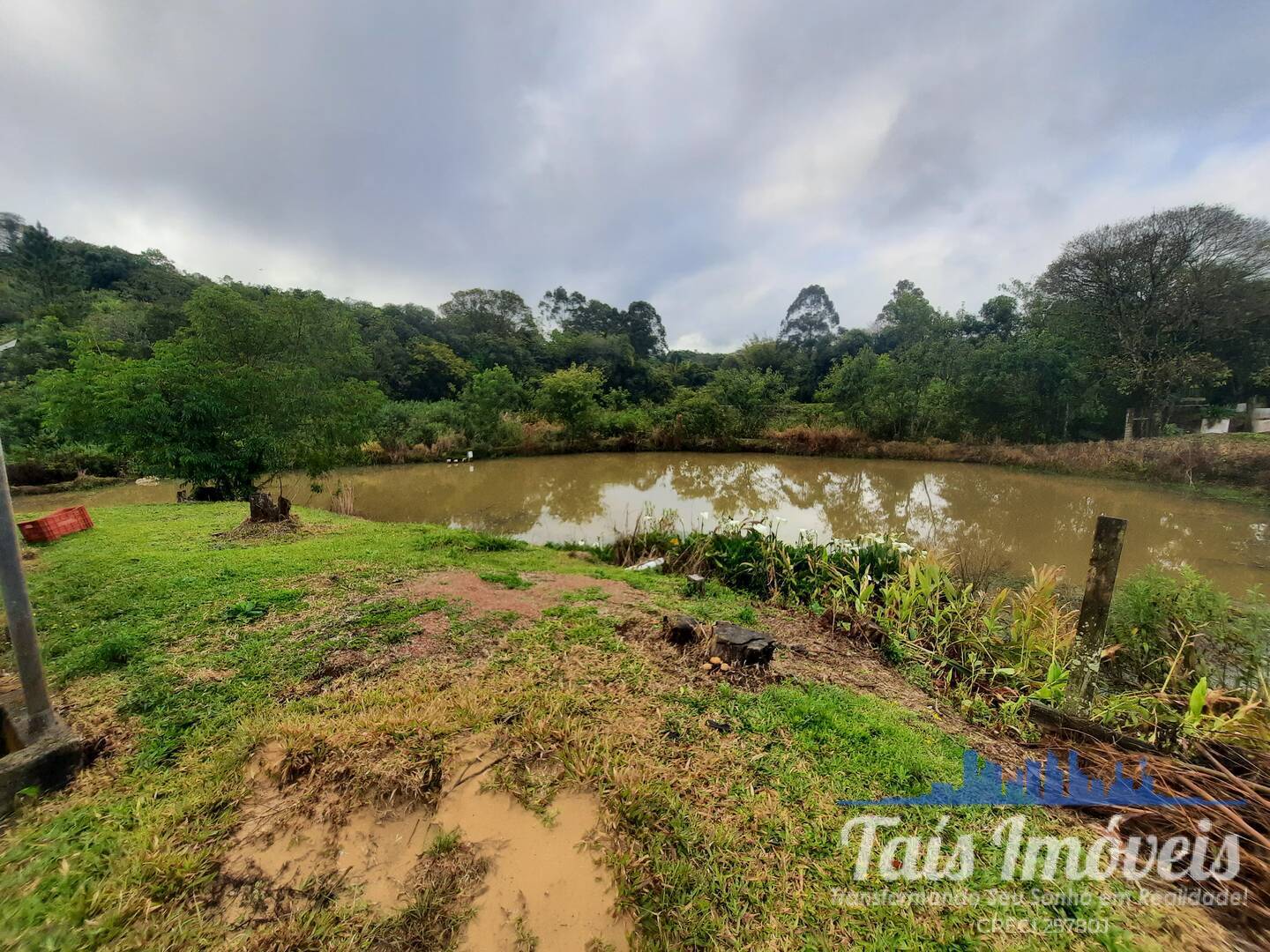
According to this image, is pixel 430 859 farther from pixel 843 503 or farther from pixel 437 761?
pixel 843 503

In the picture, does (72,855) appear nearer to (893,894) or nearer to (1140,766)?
(893,894)

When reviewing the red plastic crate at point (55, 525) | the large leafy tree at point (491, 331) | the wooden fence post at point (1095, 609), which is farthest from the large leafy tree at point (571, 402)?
the wooden fence post at point (1095, 609)

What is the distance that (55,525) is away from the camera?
18.4ft

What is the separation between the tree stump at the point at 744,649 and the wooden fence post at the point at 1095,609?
1.69 meters

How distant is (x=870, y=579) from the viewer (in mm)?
4195

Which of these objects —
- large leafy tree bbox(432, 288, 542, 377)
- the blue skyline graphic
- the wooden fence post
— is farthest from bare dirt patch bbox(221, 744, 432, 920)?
large leafy tree bbox(432, 288, 542, 377)

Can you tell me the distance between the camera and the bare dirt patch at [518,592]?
3.78 m

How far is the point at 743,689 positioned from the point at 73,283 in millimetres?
36130

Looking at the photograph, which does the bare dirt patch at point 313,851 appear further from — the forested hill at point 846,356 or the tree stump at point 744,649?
the forested hill at point 846,356

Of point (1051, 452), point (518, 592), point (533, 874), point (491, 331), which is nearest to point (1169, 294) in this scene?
point (1051, 452)

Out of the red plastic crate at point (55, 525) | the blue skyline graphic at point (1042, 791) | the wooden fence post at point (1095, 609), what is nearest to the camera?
the blue skyline graphic at point (1042, 791)

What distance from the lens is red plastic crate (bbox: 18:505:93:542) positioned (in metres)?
5.44

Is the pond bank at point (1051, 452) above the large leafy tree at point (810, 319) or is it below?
below

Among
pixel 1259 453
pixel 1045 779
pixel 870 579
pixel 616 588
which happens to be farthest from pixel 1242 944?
pixel 1259 453
